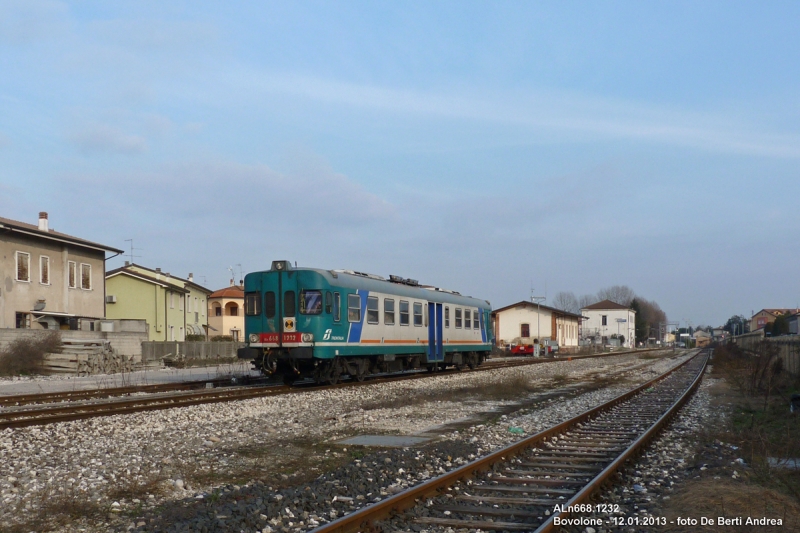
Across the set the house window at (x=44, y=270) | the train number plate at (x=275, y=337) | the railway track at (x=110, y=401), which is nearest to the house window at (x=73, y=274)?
the house window at (x=44, y=270)

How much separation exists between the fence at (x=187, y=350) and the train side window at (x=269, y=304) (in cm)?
1583

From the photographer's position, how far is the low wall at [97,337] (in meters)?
26.6

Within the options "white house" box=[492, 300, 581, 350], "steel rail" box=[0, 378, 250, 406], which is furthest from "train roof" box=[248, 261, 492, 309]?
"white house" box=[492, 300, 581, 350]

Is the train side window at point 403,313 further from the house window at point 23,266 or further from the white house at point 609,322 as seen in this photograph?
the white house at point 609,322

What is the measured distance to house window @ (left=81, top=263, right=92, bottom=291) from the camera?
122 ft

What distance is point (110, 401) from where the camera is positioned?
15.9 m

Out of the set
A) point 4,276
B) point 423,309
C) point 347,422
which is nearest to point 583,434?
point 347,422

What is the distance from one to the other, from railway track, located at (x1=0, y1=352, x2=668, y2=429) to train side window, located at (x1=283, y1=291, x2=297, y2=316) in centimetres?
188

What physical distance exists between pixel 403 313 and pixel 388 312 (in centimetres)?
113

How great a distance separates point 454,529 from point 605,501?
1795 mm

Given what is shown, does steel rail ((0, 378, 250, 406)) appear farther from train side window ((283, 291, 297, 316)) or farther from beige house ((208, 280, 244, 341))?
beige house ((208, 280, 244, 341))

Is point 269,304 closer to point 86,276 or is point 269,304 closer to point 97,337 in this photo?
point 97,337

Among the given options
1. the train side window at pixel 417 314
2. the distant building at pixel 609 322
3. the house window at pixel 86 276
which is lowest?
the distant building at pixel 609 322

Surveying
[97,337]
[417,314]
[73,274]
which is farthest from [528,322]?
[417,314]
